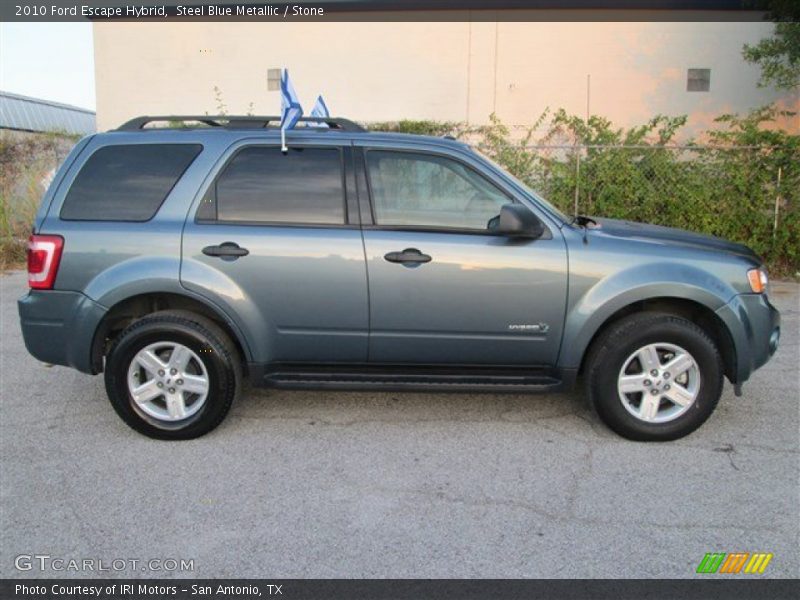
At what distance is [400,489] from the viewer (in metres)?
3.62

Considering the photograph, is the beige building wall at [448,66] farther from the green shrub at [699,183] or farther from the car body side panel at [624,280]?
the car body side panel at [624,280]

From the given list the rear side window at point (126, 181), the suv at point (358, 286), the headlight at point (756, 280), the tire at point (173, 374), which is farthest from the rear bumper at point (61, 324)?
the headlight at point (756, 280)

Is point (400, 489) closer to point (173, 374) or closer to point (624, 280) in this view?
point (173, 374)

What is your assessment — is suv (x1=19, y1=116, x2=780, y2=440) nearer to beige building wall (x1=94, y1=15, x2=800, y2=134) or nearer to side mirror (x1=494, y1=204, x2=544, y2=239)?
side mirror (x1=494, y1=204, x2=544, y2=239)

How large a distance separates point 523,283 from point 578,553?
5.32ft

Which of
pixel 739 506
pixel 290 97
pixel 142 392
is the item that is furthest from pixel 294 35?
pixel 739 506

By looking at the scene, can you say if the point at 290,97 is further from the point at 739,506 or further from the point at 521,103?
the point at 521,103

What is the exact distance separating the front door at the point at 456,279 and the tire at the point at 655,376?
1.07ft

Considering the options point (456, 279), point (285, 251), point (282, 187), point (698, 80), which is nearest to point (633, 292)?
point (456, 279)

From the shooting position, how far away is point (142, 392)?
13.8 ft

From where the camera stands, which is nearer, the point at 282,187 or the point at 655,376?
the point at 655,376

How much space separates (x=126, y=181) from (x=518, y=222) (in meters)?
2.45

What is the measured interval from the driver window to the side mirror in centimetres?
19

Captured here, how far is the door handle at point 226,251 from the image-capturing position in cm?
411
